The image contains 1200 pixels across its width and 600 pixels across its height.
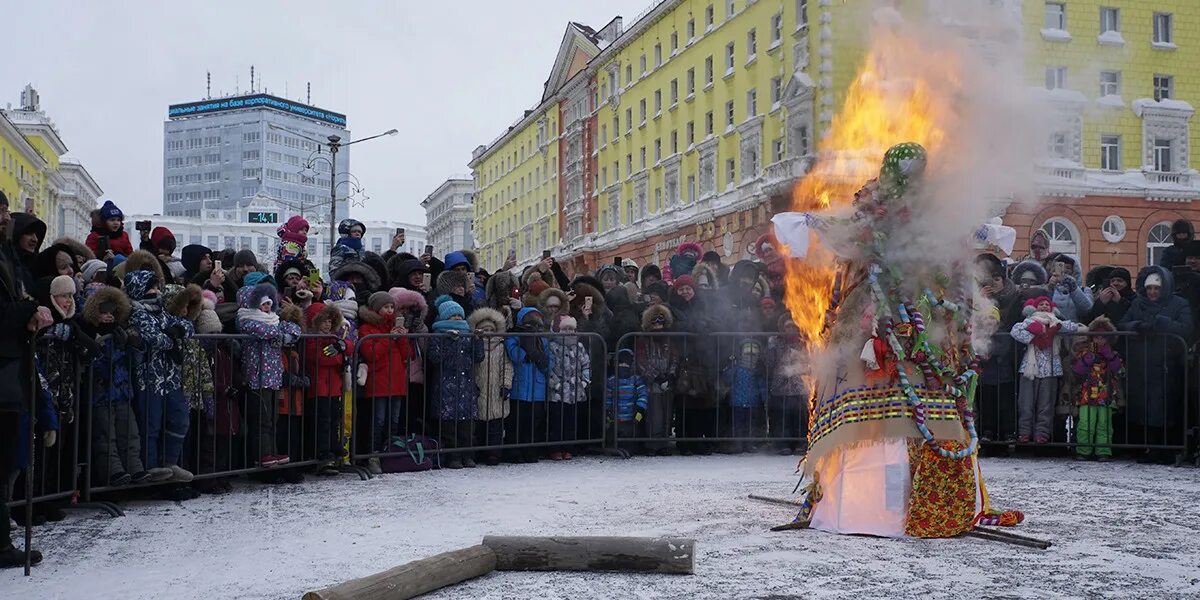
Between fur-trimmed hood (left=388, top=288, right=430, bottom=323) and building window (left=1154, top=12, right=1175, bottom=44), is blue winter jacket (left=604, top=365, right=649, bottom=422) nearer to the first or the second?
fur-trimmed hood (left=388, top=288, right=430, bottom=323)

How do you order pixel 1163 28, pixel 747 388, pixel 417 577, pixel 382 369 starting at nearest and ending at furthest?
pixel 417 577
pixel 382 369
pixel 747 388
pixel 1163 28

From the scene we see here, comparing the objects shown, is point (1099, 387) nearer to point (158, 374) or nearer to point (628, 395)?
point (628, 395)

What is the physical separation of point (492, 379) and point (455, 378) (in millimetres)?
412

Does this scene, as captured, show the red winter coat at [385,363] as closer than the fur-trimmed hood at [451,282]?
Yes

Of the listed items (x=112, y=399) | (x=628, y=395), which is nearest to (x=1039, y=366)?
(x=628, y=395)

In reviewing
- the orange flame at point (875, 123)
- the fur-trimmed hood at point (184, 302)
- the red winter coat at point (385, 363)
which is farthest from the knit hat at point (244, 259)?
the orange flame at point (875, 123)

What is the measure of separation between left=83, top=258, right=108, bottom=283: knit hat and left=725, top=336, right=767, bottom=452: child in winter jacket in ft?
20.6

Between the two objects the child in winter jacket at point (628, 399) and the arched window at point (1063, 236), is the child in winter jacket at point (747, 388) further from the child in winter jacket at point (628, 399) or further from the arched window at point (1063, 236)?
the arched window at point (1063, 236)

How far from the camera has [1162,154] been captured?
3569 cm

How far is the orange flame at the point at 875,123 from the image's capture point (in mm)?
7258

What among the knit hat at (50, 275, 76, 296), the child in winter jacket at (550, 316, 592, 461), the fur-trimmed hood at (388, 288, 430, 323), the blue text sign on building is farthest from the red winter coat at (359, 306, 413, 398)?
the blue text sign on building

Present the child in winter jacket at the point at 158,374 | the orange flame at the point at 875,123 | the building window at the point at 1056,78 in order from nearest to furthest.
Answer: the orange flame at the point at 875,123, the building window at the point at 1056,78, the child in winter jacket at the point at 158,374

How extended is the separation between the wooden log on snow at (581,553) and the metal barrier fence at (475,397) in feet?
15.2

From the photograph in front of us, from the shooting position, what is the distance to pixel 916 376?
23.0 feet
